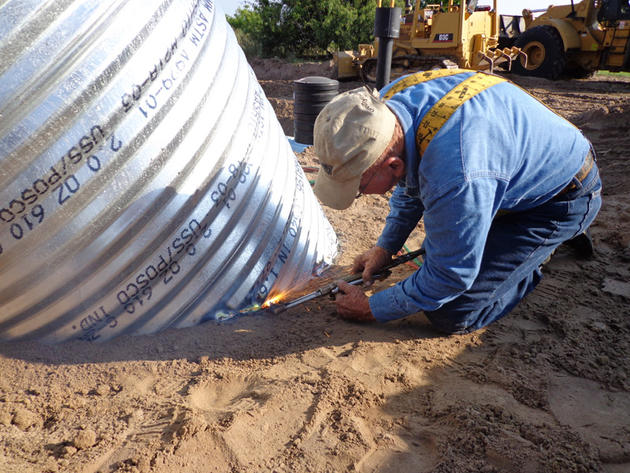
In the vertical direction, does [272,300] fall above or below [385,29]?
below

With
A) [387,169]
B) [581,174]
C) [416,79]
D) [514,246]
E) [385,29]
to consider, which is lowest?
[514,246]

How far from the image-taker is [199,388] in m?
2.14

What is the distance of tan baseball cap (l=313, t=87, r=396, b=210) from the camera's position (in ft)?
6.26

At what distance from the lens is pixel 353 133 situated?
6.24 feet

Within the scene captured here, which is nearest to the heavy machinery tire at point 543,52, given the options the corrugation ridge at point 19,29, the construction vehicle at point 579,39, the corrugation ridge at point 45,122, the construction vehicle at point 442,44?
the construction vehicle at point 579,39

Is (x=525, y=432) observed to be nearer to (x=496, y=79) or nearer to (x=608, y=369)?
(x=608, y=369)

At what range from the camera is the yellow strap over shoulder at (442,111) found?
77.9 inches

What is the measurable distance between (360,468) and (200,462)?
0.57 metres

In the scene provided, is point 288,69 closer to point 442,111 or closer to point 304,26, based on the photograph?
point 304,26

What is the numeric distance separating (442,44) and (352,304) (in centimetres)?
1025

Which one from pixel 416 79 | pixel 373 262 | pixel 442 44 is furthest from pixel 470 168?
pixel 442 44

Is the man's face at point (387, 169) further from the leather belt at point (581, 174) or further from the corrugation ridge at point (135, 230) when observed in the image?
the leather belt at point (581, 174)

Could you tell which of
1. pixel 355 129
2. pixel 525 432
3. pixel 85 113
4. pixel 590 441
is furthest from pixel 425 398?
pixel 85 113

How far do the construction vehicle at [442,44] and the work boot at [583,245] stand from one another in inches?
325
